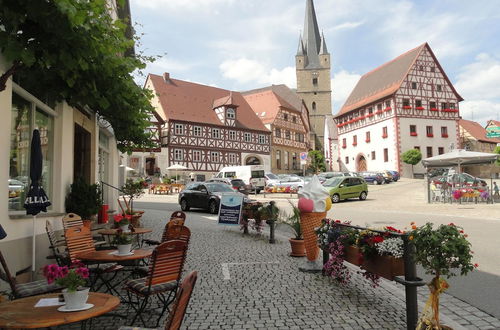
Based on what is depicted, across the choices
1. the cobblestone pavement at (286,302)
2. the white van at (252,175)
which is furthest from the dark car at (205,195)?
the white van at (252,175)

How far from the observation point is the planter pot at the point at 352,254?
5648mm

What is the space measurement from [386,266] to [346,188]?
20309 mm

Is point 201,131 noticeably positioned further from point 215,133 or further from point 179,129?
point 179,129

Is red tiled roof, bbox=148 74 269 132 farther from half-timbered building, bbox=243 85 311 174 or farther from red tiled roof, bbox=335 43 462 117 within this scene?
red tiled roof, bbox=335 43 462 117

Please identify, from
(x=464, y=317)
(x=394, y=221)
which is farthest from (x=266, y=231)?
(x=464, y=317)

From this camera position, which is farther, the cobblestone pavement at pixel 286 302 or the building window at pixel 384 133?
the building window at pixel 384 133

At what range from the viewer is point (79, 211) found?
9.01m

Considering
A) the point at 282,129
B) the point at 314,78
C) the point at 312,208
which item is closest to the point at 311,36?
the point at 314,78

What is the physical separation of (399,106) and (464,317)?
156ft

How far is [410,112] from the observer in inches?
1959

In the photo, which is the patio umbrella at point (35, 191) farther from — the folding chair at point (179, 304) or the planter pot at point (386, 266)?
the planter pot at point (386, 266)

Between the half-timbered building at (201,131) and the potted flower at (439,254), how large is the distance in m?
39.5

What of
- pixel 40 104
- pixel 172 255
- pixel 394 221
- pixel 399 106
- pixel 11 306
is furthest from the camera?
pixel 399 106

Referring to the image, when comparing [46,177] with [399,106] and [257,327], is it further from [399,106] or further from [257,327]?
[399,106]
